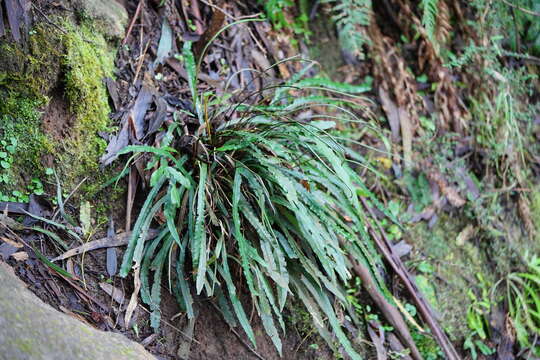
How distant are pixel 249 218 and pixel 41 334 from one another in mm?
948

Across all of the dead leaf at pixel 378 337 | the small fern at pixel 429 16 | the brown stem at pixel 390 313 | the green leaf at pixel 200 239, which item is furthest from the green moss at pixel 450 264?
the green leaf at pixel 200 239

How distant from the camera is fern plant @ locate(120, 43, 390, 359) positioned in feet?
7.14

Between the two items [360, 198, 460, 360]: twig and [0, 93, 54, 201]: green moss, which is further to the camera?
[360, 198, 460, 360]: twig

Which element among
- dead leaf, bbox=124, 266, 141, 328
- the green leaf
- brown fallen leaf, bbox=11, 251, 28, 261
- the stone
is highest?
the stone

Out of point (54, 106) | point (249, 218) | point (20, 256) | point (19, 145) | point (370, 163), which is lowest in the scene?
point (370, 163)

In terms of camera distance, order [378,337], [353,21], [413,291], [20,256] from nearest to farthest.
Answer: [20,256]
[378,337]
[413,291]
[353,21]

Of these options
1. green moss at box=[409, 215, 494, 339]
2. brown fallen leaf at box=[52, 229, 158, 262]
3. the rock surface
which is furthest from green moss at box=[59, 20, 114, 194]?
green moss at box=[409, 215, 494, 339]

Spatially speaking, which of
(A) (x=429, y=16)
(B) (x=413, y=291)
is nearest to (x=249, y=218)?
(B) (x=413, y=291)

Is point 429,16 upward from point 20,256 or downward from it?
upward

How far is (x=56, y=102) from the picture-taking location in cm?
224

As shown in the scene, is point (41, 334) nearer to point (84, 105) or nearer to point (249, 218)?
point (249, 218)

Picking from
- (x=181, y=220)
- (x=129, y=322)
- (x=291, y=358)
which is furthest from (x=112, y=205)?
(x=291, y=358)

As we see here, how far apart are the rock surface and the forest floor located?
21cm

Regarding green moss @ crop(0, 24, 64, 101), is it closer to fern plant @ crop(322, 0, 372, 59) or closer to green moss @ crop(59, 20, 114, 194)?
green moss @ crop(59, 20, 114, 194)
